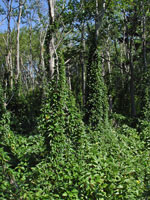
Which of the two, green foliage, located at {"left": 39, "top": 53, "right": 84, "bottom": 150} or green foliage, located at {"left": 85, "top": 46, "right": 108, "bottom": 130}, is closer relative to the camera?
green foliage, located at {"left": 39, "top": 53, "right": 84, "bottom": 150}

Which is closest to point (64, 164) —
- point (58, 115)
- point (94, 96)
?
point (58, 115)

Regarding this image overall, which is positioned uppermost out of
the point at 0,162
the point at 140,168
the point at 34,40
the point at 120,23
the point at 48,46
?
the point at 34,40

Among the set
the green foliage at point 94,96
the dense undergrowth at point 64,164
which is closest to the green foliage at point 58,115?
the dense undergrowth at point 64,164

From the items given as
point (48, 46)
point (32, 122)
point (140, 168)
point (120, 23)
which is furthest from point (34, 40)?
point (140, 168)

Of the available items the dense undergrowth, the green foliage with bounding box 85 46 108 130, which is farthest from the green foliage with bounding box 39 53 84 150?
the green foliage with bounding box 85 46 108 130

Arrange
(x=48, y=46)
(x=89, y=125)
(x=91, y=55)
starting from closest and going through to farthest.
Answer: (x=48, y=46), (x=89, y=125), (x=91, y=55)

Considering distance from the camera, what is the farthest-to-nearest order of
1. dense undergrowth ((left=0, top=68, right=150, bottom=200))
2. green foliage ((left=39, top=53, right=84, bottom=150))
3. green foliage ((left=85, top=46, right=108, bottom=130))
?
1. green foliage ((left=85, top=46, right=108, bottom=130))
2. green foliage ((left=39, top=53, right=84, bottom=150))
3. dense undergrowth ((left=0, top=68, right=150, bottom=200))

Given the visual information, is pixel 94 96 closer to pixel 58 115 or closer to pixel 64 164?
pixel 58 115

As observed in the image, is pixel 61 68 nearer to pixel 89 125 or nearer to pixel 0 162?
pixel 0 162

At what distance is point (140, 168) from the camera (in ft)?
16.7

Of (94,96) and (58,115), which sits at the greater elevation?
(94,96)

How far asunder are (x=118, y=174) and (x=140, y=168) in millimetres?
1198

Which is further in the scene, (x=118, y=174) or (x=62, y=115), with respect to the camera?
(x=62, y=115)

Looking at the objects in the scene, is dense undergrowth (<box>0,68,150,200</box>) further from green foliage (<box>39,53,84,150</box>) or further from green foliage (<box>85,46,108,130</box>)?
green foliage (<box>85,46,108,130</box>)
